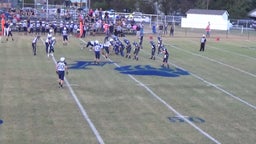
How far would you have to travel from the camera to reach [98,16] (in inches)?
1836

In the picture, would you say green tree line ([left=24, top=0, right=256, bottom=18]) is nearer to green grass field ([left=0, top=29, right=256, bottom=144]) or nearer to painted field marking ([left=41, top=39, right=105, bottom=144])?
green grass field ([left=0, top=29, right=256, bottom=144])

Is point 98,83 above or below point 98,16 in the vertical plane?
below

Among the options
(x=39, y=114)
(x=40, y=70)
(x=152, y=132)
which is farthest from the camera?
(x=40, y=70)

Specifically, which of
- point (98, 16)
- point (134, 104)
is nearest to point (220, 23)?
point (98, 16)

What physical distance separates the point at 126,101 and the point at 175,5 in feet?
194

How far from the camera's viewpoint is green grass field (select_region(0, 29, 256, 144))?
12.7 metres

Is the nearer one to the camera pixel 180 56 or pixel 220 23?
pixel 180 56

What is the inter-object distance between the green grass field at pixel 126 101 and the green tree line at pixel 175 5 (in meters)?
41.3

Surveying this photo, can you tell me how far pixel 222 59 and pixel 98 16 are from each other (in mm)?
19803

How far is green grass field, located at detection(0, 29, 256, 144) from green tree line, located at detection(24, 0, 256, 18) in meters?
41.3

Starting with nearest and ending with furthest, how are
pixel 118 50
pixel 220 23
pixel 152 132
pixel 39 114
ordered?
pixel 152 132 → pixel 39 114 → pixel 118 50 → pixel 220 23

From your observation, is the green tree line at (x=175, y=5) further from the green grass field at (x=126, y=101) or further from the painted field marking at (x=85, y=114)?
the painted field marking at (x=85, y=114)

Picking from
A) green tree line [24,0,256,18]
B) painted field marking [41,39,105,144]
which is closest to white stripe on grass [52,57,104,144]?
painted field marking [41,39,105,144]

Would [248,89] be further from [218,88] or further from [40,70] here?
[40,70]
